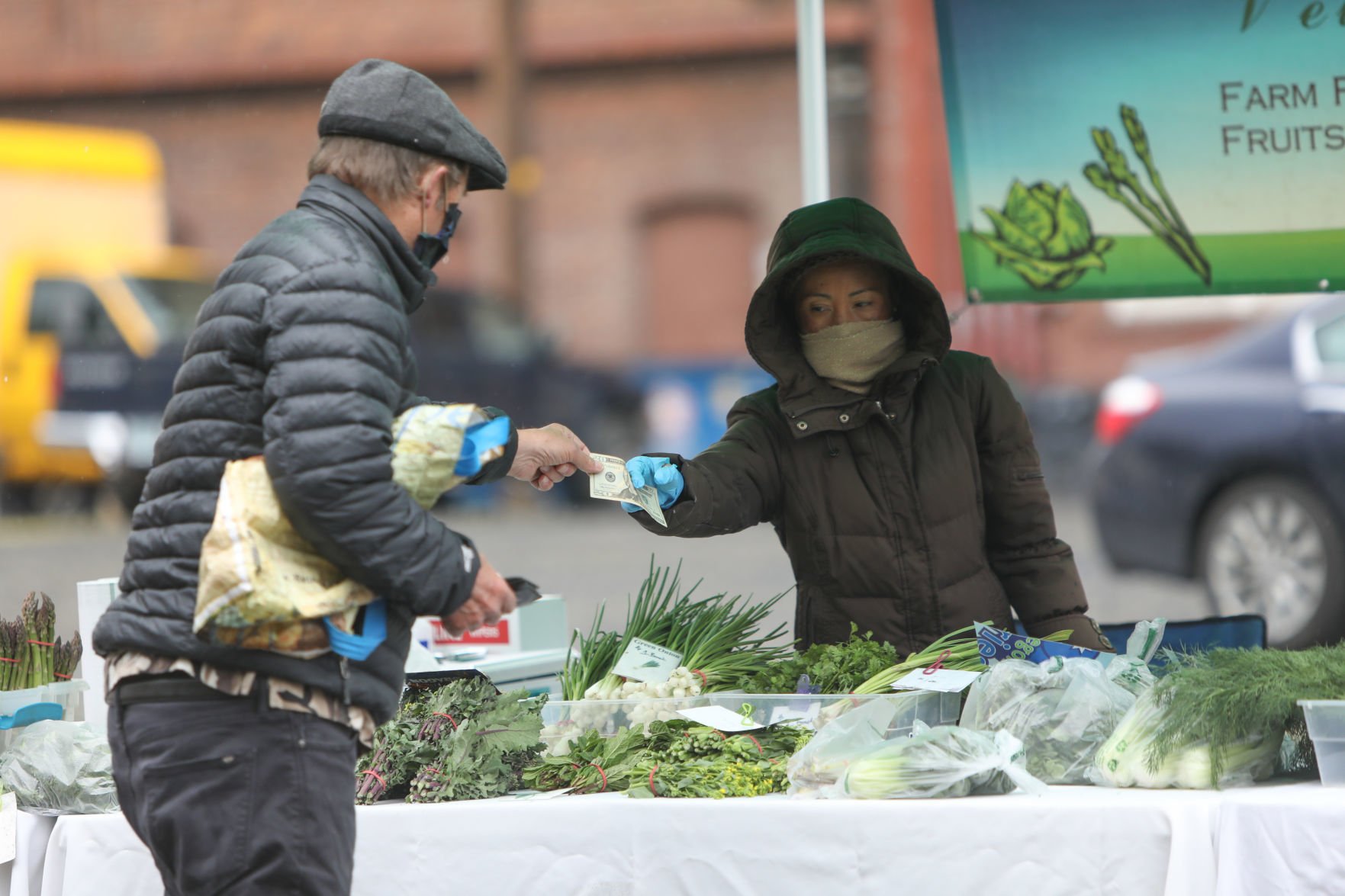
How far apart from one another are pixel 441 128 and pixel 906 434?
146 centimetres

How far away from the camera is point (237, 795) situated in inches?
81.2

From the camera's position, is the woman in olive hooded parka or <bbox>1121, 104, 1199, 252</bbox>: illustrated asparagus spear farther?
<bbox>1121, 104, 1199, 252</bbox>: illustrated asparagus spear

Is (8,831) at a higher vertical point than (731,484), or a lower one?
lower

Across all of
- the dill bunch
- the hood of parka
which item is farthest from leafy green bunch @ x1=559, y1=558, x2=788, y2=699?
the dill bunch

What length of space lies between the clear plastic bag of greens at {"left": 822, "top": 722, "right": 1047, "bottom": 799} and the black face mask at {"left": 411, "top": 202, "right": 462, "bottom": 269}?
3.48 ft

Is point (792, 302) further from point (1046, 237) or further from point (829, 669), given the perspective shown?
point (1046, 237)

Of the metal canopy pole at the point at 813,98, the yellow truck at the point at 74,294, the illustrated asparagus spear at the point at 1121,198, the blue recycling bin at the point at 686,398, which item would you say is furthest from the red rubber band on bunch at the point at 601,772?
the blue recycling bin at the point at 686,398

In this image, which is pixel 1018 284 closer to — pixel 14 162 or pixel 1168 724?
pixel 1168 724

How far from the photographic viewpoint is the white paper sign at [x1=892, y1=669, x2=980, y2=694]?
2.76m

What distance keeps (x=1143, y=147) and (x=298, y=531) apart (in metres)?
2.85

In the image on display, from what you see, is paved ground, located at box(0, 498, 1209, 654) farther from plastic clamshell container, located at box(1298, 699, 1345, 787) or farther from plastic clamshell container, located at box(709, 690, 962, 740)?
plastic clamshell container, located at box(1298, 699, 1345, 787)

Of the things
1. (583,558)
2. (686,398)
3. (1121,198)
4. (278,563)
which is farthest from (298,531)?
(686,398)

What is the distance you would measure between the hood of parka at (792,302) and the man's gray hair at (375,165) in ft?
4.06

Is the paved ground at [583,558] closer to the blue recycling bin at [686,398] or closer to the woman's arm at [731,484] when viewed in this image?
the blue recycling bin at [686,398]
